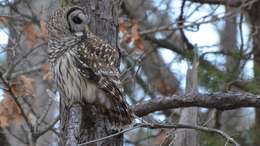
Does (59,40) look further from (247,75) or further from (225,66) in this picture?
(225,66)

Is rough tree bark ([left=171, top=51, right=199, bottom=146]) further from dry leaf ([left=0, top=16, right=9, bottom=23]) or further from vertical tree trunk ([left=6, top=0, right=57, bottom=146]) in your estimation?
dry leaf ([left=0, top=16, right=9, bottom=23])

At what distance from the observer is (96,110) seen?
19.5 feet

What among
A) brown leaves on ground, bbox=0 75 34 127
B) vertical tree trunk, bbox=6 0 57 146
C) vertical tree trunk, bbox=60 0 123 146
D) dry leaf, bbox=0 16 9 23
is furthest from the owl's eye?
dry leaf, bbox=0 16 9 23

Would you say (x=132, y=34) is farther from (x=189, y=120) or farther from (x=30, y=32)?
(x=189, y=120)

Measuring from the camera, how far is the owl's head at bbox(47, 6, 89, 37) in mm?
5773

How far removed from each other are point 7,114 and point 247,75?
8.91 ft

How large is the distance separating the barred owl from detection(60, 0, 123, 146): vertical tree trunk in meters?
0.07

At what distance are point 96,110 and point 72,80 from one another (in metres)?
0.31

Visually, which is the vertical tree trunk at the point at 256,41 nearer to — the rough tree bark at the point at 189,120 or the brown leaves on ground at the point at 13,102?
the rough tree bark at the point at 189,120

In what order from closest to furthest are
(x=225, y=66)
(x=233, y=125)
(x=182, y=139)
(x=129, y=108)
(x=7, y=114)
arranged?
(x=182, y=139)
(x=129, y=108)
(x=7, y=114)
(x=225, y=66)
(x=233, y=125)

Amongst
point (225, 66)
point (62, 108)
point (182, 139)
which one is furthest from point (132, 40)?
point (182, 139)

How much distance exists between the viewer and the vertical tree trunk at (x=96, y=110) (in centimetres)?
575

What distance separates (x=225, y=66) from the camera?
925cm

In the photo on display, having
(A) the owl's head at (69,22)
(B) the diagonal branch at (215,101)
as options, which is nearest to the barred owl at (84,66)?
(A) the owl's head at (69,22)
